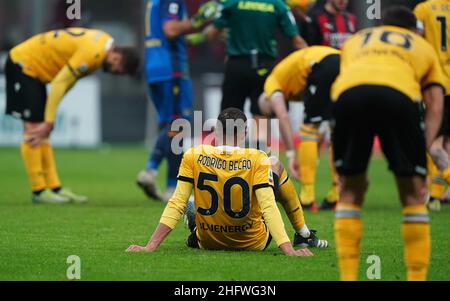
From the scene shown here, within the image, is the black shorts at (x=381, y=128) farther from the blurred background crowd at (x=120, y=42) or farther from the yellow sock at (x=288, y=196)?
the blurred background crowd at (x=120, y=42)

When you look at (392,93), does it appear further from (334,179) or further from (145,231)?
(334,179)

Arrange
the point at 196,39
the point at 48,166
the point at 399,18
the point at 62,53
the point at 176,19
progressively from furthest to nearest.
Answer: the point at 196,39
the point at 176,19
the point at 48,166
the point at 62,53
the point at 399,18

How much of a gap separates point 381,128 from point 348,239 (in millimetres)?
633

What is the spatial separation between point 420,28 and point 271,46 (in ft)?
6.74

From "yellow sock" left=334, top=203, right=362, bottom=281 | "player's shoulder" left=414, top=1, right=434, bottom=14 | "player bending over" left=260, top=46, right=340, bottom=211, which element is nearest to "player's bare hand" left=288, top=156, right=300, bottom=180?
"player bending over" left=260, top=46, right=340, bottom=211

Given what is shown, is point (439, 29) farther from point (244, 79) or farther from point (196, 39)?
point (196, 39)

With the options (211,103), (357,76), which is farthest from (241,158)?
(211,103)

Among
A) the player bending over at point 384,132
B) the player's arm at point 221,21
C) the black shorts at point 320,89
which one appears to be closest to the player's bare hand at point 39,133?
the player's arm at point 221,21

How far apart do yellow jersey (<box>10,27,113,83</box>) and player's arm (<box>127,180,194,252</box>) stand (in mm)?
4318

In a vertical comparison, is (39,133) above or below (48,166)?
above

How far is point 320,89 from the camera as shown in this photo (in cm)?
1049

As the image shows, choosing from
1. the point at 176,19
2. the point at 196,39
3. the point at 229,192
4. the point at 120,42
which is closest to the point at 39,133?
the point at 176,19

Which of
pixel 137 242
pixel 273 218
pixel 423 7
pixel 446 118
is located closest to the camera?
pixel 273 218

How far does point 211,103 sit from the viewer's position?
69.3 ft
